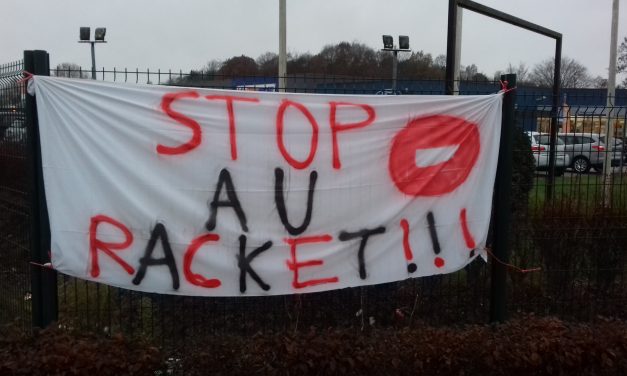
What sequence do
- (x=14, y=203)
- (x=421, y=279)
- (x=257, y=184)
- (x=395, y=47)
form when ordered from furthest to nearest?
(x=395, y=47)
(x=421, y=279)
(x=14, y=203)
(x=257, y=184)

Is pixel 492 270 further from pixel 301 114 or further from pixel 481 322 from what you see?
pixel 301 114

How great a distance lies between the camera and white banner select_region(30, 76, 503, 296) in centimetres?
394

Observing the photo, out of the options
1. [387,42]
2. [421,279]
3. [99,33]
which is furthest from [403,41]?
[421,279]

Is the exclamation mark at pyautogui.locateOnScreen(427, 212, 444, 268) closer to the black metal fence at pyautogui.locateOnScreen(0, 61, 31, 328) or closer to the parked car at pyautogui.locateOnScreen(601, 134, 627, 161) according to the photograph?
the parked car at pyautogui.locateOnScreen(601, 134, 627, 161)

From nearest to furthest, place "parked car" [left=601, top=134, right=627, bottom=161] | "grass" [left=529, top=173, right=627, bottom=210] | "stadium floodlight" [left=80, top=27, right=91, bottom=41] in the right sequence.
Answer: "grass" [left=529, top=173, right=627, bottom=210]
"parked car" [left=601, top=134, right=627, bottom=161]
"stadium floodlight" [left=80, top=27, right=91, bottom=41]

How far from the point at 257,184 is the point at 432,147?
132 centimetres

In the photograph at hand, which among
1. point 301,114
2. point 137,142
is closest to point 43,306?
point 137,142

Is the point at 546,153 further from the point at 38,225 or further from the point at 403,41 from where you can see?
the point at 403,41

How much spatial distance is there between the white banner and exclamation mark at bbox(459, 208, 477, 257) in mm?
12

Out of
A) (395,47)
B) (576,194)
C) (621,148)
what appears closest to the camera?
(621,148)

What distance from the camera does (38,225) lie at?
400cm

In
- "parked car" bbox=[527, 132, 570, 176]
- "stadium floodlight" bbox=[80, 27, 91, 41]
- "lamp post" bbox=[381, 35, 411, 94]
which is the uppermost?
"stadium floodlight" bbox=[80, 27, 91, 41]

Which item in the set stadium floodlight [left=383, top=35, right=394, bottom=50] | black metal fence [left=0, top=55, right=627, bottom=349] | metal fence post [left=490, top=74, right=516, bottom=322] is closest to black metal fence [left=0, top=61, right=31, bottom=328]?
black metal fence [left=0, top=55, right=627, bottom=349]

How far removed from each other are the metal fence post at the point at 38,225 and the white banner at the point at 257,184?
0.08 m
